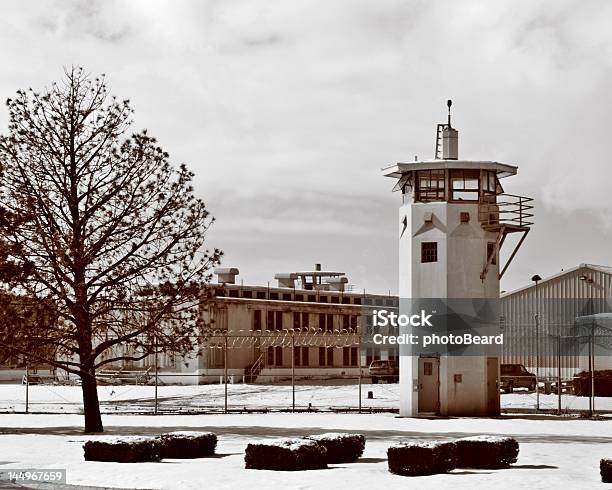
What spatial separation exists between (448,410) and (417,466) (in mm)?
23230

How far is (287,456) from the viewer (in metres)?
20.8

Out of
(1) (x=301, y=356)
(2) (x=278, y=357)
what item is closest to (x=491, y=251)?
(2) (x=278, y=357)

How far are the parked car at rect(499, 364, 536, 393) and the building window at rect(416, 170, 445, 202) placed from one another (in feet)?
66.7

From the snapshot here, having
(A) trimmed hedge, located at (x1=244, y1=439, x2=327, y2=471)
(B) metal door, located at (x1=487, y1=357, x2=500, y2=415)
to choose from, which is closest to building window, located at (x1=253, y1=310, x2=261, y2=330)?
(B) metal door, located at (x1=487, y1=357, x2=500, y2=415)

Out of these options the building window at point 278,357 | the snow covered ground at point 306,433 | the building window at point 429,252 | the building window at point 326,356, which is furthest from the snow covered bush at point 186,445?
the building window at point 326,356

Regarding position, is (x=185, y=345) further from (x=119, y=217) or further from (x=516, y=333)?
(x=516, y=333)

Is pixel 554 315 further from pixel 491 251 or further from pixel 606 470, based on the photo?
pixel 606 470

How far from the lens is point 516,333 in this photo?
66188 millimetres

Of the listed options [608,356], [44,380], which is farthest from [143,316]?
[44,380]

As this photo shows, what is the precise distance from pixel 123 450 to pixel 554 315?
154 ft

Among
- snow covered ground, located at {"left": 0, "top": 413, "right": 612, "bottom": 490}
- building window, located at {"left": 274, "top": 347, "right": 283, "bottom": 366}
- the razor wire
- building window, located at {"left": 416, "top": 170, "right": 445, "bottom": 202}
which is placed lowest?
snow covered ground, located at {"left": 0, "top": 413, "right": 612, "bottom": 490}

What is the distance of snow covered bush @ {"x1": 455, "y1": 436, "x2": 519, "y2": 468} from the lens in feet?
69.9

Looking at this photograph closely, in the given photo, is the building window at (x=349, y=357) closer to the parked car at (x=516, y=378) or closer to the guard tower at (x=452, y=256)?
the parked car at (x=516, y=378)

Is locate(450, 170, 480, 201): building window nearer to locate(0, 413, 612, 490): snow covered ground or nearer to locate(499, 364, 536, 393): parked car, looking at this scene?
locate(0, 413, 612, 490): snow covered ground
